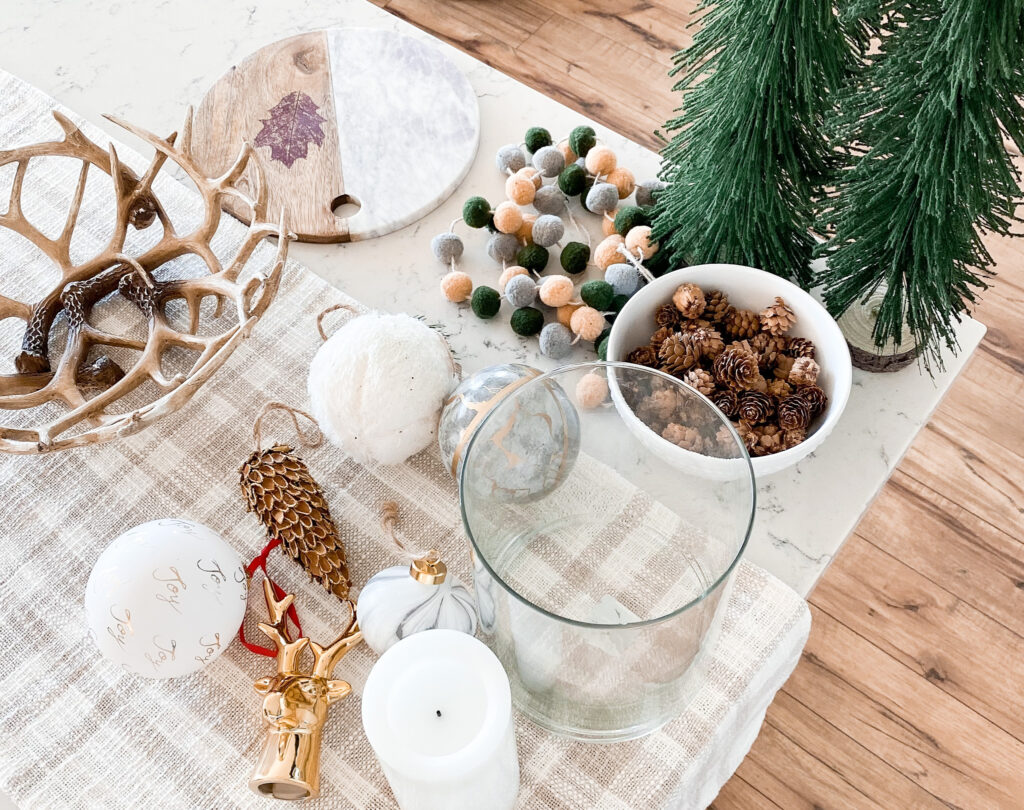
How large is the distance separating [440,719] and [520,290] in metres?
0.41

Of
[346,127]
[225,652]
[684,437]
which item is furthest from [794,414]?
[346,127]

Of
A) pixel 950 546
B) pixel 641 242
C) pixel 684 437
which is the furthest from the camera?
pixel 950 546

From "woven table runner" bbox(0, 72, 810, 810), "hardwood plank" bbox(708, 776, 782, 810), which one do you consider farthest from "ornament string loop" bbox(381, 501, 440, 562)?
"hardwood plank" bbox(708, 776, 782, 810)

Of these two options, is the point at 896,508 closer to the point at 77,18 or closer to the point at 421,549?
Result: the point at 421,549

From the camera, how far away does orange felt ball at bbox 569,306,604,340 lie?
782 mm

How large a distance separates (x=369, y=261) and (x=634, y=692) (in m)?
0.50

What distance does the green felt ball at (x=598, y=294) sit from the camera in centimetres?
79

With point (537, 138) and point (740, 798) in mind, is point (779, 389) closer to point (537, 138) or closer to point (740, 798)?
point (537, 138)

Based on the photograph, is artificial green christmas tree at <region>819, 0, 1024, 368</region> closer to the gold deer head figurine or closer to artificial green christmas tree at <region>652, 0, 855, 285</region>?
artificial green christmas tree at <region>652, 0, 855, 285</region>

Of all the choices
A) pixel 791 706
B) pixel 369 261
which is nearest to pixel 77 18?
pixel 369 261

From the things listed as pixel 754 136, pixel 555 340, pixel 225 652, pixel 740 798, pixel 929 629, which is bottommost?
pixel 740 798

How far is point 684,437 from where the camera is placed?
605 mm

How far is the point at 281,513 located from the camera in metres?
0.66

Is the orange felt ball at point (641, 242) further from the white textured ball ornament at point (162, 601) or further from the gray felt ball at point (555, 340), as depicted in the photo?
the white textured ball ornament at point (162, 601)
